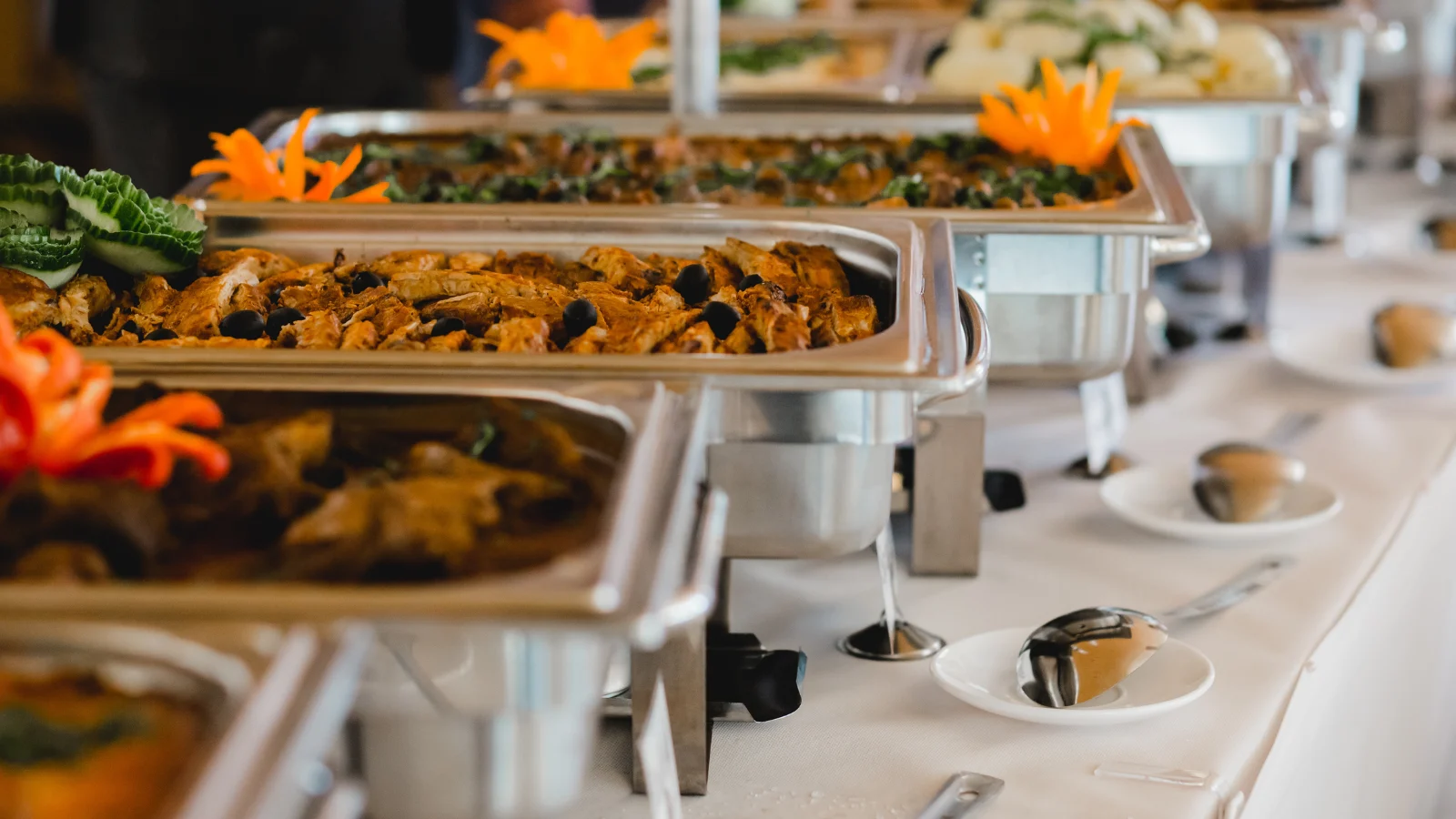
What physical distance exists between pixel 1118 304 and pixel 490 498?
782mm

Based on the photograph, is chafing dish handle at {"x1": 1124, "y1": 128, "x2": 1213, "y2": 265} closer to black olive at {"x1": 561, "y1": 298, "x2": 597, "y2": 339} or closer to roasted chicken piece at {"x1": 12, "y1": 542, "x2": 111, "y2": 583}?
black olive at {"x1": 561, "y1": 298, "x2": 597, "y2": 339}

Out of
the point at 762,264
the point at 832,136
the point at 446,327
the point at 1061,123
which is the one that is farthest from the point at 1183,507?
the point at 446,327

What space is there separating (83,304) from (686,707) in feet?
1.88

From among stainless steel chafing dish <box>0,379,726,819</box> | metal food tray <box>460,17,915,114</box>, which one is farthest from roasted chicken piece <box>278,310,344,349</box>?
metal food tray <box>460,17,915,114</box>

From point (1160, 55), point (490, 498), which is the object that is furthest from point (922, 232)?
point (1160, 55)

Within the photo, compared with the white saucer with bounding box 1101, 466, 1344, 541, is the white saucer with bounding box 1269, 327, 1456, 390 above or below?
above

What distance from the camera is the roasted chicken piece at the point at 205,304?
109 cm

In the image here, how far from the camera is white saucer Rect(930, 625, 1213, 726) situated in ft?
3.30

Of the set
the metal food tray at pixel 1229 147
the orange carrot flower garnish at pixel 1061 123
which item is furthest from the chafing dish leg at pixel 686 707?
the metal food tray at pixel 1229 147

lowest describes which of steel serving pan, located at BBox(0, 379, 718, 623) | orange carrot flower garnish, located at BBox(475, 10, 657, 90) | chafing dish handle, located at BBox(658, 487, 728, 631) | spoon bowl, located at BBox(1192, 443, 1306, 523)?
spoon bowl, located at BBox(1192, 443, 1306, 523)

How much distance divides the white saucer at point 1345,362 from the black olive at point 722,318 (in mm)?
1156

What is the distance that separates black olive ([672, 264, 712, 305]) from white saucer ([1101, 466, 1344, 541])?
1.77 feet

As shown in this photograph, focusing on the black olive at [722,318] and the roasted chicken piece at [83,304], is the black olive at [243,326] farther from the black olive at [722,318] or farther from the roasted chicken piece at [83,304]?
the black olive at [722,318]

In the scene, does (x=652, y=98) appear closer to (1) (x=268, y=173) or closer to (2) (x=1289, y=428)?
(1) (x=268, y=173)
